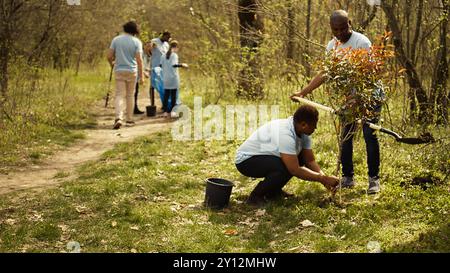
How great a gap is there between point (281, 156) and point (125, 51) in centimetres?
612

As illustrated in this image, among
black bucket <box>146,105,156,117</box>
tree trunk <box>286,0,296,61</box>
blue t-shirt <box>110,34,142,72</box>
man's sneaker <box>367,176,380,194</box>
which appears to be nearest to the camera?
man's sneaker <box>367,176,380,194</box>

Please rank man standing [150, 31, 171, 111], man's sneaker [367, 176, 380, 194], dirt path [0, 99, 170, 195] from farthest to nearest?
man standing [150, 31, 171, 111] < dirt path [0, 99, 170, 195] < man's sneaker [367, 176, 380, 194]

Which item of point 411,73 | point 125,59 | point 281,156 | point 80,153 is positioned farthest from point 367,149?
point 125,59

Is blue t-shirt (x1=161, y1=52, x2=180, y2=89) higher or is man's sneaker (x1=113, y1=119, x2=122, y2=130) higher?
blue t-shirt (x1=161, y1=52, x2=180, y2=89)

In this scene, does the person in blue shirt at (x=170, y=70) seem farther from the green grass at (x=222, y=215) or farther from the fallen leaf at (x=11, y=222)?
the fallen leaf at (x=11, y=222)

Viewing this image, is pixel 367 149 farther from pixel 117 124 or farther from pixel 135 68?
pixel 117 124

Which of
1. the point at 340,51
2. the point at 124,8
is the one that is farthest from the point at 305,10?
the point at 124,8

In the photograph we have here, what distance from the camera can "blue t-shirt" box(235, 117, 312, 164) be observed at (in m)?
6.05

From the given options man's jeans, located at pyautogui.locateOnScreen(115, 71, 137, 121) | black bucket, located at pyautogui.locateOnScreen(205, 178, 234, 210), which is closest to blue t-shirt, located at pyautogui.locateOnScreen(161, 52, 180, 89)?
man's jeans, located at pyautogui.locateOnScreen(115, 71, 137, 121)

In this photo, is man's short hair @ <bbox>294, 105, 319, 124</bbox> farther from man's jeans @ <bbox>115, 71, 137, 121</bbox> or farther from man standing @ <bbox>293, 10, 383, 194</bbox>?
man's jeans @ <bbox>115, 71, 137, 121</bbox>

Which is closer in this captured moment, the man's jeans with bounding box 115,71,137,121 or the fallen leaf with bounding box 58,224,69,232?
the fallen leaf with bounding box 58,224,69,232

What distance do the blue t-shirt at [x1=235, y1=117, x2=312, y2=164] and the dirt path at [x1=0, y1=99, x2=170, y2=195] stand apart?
2792 mm

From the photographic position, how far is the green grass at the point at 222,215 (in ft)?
17.1

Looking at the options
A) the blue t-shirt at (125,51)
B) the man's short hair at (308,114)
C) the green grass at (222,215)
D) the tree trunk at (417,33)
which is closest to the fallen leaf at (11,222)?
the green grass at (222,215)
